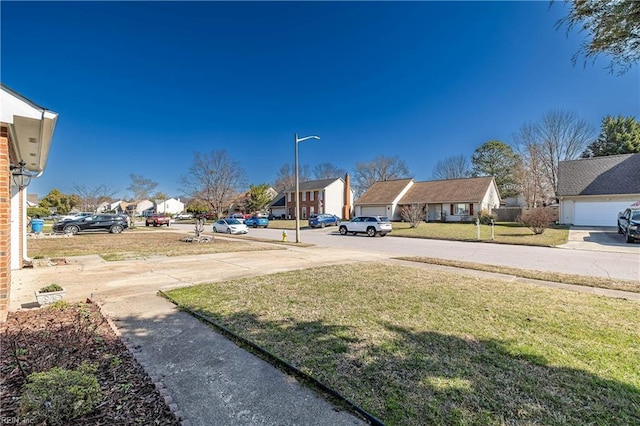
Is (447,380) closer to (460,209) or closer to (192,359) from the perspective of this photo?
(192,359)

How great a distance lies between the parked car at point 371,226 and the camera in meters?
23.6

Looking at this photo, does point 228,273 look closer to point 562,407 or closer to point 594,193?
point 562,407

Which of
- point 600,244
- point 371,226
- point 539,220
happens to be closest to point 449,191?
point 539,220

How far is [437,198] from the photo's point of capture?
3709 cm

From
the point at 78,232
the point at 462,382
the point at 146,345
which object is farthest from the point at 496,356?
the point at 78,232

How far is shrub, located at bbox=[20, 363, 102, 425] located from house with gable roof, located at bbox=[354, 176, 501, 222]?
36.8 m

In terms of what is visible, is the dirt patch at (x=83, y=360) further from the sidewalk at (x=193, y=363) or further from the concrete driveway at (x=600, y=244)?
the concrete driveway at (x=600, y=244)

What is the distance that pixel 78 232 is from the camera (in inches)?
938

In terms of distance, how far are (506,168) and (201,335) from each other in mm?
53663

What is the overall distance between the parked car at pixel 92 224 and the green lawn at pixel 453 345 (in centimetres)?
2316

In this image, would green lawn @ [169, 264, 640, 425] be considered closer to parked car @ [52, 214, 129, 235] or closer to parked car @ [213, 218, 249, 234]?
parked car @ [213, 218, 249, 234]

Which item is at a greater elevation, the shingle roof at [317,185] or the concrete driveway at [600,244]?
the shingle roof at [317,185]

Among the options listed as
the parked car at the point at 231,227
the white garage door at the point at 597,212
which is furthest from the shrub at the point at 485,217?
the parked car at the point at 231,227

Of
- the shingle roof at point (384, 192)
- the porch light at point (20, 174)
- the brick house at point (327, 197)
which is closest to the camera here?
the porch light at point (20, 174)
